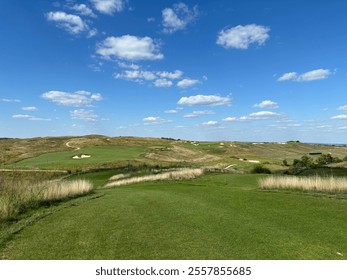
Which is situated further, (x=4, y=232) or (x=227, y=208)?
(x=227, y=208)

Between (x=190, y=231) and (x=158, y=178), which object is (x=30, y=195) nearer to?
(x=190, y=231)

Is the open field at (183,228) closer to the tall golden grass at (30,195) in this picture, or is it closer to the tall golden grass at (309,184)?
the tall golden grass at (30,195)

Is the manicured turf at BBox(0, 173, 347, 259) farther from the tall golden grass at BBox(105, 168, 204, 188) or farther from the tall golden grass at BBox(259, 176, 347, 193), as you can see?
the tall golden grass at BBox(105, 168, 204, 188)

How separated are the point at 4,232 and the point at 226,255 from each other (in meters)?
6.35

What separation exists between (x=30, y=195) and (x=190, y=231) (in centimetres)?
903

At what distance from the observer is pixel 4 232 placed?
9.51m

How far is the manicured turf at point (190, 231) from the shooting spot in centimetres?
746

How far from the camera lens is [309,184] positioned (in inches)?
739

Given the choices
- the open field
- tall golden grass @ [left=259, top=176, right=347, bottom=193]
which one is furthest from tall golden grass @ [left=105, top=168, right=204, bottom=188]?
the open field

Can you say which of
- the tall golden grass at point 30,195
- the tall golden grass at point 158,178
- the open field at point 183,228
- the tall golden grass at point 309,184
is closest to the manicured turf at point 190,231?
the open field at point 183,228

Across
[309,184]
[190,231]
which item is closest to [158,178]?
[309,184]
